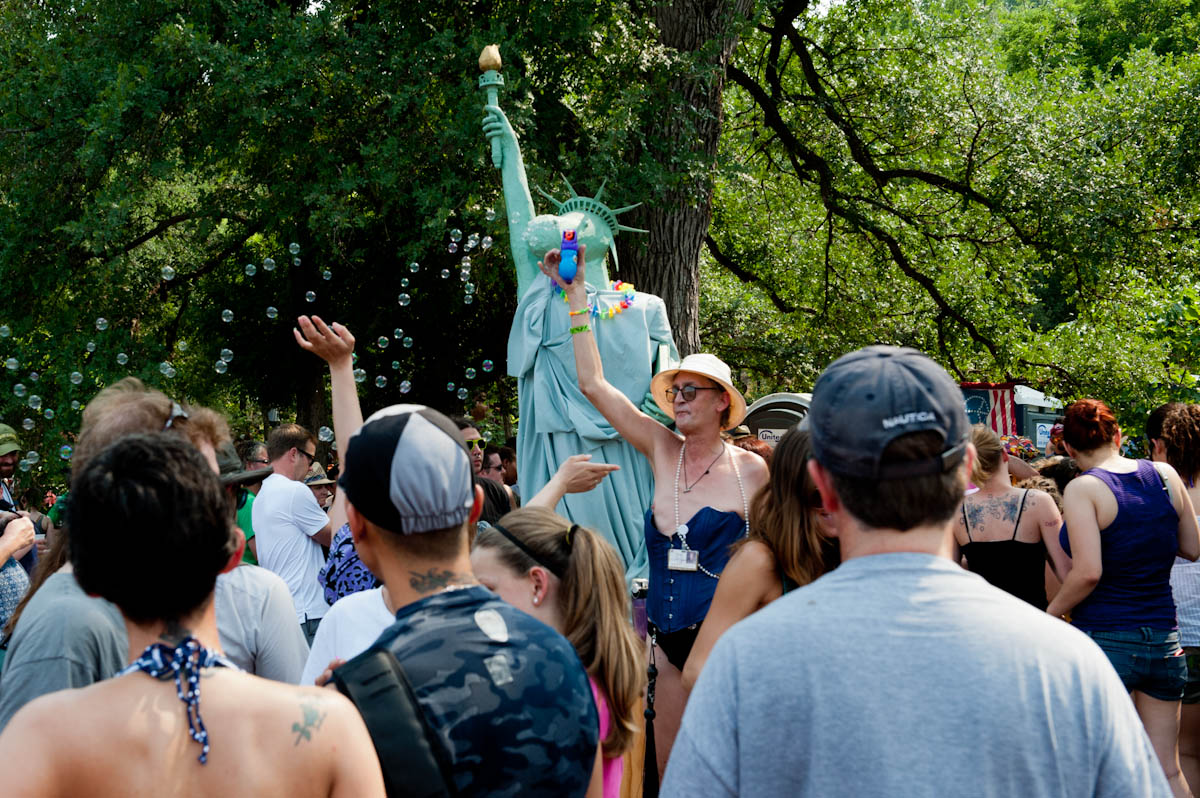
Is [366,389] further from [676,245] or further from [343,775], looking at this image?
[343,775]

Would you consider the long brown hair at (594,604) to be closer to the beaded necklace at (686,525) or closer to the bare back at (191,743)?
the bare back at (191,743)

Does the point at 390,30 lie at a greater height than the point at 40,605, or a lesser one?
greater

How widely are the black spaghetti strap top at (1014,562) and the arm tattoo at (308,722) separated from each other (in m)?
3.70

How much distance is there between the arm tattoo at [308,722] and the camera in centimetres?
152

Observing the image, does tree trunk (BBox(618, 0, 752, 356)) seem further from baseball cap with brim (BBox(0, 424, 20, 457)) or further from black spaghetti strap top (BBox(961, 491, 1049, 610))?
baseball cap with brim (BBox(0, 424, 20, 457))

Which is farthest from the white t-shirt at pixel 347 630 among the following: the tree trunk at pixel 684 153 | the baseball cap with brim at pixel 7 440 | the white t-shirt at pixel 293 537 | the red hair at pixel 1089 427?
the tree trunk at pixel 684 153

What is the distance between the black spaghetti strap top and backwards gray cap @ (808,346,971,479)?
334 centimetres

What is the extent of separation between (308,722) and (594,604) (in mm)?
992

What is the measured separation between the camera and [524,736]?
5.52ft

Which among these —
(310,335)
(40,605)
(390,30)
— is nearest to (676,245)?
(390,30)

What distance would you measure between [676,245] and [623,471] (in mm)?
4450

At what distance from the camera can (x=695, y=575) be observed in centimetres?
405

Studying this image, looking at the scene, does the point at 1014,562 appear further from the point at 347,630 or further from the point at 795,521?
the point at 347,630

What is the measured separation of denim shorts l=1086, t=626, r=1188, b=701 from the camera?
13.8 ft
